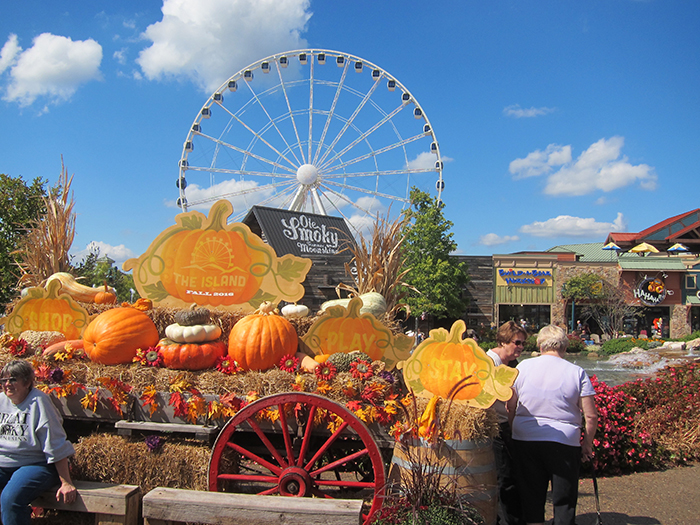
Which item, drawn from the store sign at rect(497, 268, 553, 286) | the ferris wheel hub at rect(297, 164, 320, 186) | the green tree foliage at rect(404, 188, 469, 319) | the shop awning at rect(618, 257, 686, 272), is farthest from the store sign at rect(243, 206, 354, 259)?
the shop awning at rect(618, 257, 686, 272)

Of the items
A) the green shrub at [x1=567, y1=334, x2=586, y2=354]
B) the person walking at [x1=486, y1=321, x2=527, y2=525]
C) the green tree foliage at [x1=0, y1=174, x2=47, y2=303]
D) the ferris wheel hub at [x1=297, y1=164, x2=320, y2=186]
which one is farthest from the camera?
the green shrub at [x1=567, y1=334, x2=586, y2=354]

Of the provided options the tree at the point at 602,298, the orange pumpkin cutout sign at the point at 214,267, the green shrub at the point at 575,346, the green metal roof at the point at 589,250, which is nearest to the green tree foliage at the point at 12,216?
the orange pumpkin cutout sign at the point at 214,267

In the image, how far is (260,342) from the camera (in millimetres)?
3936

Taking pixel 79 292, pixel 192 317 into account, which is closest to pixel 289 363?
pixel 192 317

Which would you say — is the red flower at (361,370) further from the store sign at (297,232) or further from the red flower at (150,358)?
the store sign at (297,232)

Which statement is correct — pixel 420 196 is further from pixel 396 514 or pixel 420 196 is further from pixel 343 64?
pixel 396 514

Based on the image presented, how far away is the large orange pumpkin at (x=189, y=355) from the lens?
395 centimetres

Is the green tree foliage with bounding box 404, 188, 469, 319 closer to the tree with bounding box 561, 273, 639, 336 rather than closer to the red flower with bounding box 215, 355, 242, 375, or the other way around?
the tree with bounding box 561, 273, 639, 336

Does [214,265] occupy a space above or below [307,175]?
below

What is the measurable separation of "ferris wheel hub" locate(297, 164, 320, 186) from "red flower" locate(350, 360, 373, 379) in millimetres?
17732

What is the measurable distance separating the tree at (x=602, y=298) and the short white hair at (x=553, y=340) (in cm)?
2502

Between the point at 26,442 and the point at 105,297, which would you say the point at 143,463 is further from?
the point at 105,297

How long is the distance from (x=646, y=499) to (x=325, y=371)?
315cm

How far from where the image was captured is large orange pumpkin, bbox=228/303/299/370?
3932mm
